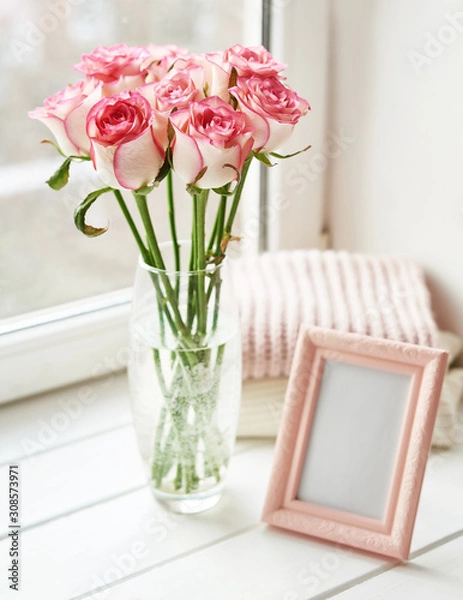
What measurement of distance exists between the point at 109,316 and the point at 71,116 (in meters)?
0.45

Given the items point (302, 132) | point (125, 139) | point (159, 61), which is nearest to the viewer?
point (125, 139)

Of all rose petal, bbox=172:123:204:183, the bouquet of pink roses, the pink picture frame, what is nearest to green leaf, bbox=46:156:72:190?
the bouquet of pink roses

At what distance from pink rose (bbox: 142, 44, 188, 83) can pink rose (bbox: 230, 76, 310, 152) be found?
0.09m

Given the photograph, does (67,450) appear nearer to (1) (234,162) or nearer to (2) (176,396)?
(2) (176,396)

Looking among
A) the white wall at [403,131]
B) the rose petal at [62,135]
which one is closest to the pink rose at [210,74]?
the rose petal at [62,135]

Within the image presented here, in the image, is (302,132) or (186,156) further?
(302,132)

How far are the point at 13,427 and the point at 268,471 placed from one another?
0.32m

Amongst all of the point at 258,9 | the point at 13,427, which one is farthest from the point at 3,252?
the point at 258,9

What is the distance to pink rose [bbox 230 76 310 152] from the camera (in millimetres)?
722

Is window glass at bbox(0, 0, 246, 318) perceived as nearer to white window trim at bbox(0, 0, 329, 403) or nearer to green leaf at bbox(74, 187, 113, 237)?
white window trim at bbox(0, 0, 329, 403)

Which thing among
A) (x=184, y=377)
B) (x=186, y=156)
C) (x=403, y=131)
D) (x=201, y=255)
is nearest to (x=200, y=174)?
(x=186, y=156)

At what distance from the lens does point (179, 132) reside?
27.4 inches

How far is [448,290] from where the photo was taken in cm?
114

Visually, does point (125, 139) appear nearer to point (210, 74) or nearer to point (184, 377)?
point (210, 74)
